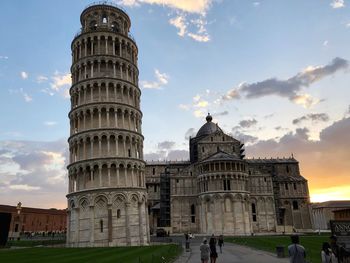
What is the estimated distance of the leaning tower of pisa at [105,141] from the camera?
145 feet

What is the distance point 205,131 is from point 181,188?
16.8 meters

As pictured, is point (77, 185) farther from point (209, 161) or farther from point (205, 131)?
point (205, 131)

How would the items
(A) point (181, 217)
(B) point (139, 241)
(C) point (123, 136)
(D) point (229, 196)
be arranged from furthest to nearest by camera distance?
(A) point (181, 217) → (D) point (229, 196) → (C) point (123, 136) → (B) point (139, 241)

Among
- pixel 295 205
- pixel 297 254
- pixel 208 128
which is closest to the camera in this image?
pixel 297 254

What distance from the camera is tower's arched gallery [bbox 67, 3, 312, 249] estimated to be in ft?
145

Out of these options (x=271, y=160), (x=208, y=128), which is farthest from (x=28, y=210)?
(x=271, y=160)

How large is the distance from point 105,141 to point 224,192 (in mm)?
30816

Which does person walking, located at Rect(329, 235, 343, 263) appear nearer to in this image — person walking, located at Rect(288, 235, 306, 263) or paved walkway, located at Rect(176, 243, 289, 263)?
person walking, located at Rect(288, 235, 306, 263)

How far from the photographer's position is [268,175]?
256 feet

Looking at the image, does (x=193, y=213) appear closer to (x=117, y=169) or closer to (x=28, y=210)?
(x=117, y=169)

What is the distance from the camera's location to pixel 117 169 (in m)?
45.4

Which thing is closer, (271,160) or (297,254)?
(297,254)

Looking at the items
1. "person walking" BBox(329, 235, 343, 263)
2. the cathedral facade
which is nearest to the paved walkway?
"person walking" BBox(329, 235, 343, 263)

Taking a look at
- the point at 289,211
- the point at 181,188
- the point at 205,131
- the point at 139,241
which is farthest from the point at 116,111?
the point at 289,211
